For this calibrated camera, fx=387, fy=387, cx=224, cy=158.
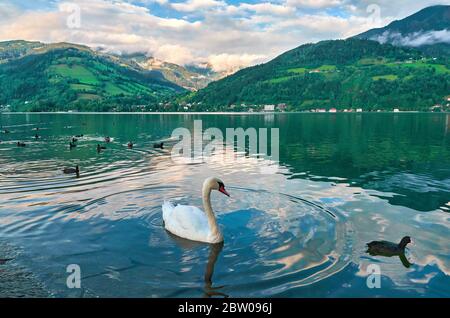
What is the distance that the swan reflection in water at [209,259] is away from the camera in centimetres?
1159

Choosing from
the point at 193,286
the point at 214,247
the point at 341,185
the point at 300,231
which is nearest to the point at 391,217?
the point at 300,231

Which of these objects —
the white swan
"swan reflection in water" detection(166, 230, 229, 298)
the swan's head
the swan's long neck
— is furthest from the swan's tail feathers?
the swan's head

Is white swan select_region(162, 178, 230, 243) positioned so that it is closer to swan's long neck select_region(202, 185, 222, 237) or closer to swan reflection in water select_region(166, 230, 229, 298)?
swan's long neck select_region(202, 185, 222, 237)

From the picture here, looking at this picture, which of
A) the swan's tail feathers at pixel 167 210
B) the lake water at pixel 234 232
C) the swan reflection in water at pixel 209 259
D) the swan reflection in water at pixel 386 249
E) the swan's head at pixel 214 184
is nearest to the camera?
the swan reflection in water at pixel 209 259

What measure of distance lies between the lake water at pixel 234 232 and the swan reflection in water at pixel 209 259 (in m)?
0.07

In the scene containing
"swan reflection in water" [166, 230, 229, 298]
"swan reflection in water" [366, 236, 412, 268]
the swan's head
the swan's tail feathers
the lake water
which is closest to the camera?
"swan reflection in water" [166, 230, 229, 298]

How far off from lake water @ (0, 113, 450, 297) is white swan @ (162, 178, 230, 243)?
384 mm

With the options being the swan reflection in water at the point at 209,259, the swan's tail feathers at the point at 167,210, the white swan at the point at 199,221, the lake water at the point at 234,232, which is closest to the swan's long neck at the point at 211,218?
the white swan at the point at 199,221

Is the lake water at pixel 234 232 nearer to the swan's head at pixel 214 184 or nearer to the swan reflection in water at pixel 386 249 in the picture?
the swan reflection in water at pixel 386 249

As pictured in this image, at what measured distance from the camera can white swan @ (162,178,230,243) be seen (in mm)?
15445

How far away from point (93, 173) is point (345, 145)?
33.9 m

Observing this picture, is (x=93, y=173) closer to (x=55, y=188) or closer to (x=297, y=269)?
(x=55, y=188)

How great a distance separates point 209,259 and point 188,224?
2370mm

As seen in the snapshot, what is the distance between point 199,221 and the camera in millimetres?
16234
